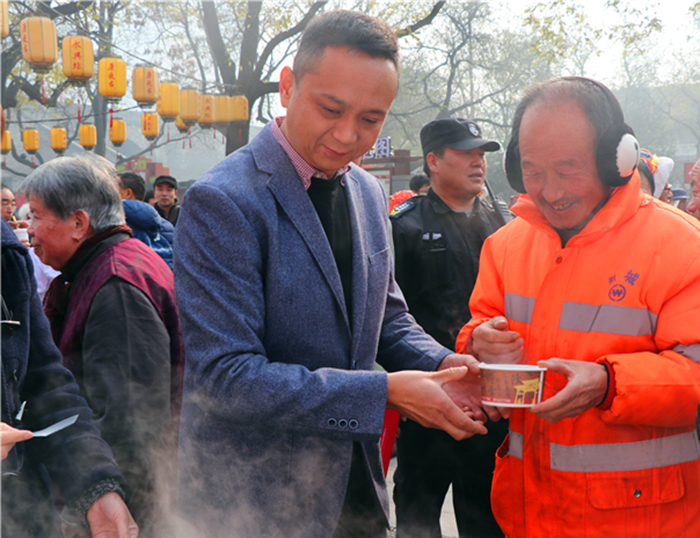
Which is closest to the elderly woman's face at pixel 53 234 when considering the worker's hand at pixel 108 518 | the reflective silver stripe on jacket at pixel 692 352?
the worker's hand at pixel 108 518

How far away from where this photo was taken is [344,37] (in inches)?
53.8

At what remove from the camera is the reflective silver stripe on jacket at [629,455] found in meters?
1.55

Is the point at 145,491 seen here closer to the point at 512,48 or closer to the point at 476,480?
the point at 476,480

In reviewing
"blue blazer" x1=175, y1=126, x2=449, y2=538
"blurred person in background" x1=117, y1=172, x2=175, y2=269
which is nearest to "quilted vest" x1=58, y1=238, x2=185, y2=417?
"blue blazer" x1=175, y1=126, x2=449, y2=538

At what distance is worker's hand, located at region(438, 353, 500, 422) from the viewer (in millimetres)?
1660

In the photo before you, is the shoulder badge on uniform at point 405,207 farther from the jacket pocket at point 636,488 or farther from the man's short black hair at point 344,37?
the jacket pocket at point 636,488

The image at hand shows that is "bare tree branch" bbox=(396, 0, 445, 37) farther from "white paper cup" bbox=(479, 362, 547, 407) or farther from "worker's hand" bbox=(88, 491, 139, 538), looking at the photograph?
"worker's hand" bbox=(88, 491, 139, 538)

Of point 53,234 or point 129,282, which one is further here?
point 53,234

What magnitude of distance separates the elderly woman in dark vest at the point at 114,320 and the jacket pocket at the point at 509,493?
1222 millimetres

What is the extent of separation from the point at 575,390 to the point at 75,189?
197cm

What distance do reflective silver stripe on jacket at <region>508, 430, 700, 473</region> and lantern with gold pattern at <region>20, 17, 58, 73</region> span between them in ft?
33.0

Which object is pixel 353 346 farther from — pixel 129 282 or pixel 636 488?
pixel 129 282

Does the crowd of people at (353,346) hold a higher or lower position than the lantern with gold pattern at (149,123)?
higher

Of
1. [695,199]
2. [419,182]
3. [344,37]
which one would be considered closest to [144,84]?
[419,182]
